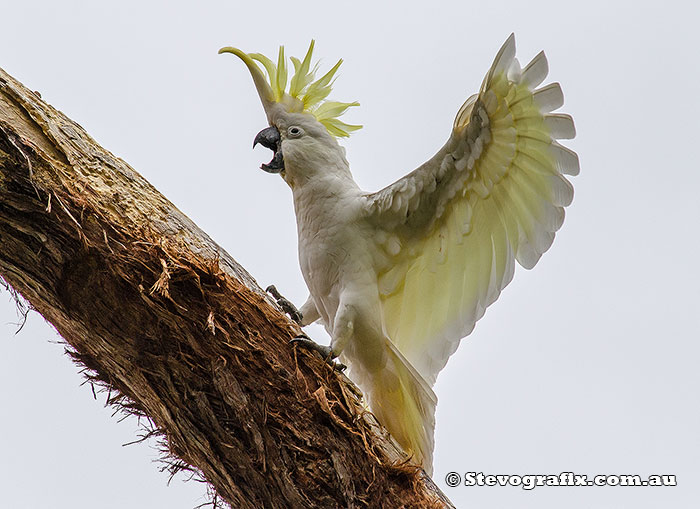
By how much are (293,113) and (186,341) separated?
1.04 m

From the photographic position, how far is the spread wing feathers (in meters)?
2.09

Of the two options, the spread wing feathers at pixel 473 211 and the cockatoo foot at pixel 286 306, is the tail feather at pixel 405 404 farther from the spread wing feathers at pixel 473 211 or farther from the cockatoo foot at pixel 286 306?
the cockatoo foot at pixel 286 306

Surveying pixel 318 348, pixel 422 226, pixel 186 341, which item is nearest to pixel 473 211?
pixel 422 226

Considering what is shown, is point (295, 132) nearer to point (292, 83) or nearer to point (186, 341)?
point (292, 83)

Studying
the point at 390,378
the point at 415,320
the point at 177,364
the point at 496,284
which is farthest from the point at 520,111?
the point at 177,364

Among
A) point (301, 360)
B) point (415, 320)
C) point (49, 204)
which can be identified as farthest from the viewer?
point (415, 320)

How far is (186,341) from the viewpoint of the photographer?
195 cm

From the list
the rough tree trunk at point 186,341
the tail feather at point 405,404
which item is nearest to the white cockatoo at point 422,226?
the tail feather at point 405,404

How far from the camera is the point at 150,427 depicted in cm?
215

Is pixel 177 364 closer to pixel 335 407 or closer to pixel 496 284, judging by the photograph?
pixel 335 407

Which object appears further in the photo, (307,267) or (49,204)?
(307,267)

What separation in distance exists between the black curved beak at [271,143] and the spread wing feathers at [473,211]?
38 cm

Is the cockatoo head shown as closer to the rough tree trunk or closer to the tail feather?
the rough tree trunk

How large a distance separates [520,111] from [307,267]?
0.89 m
